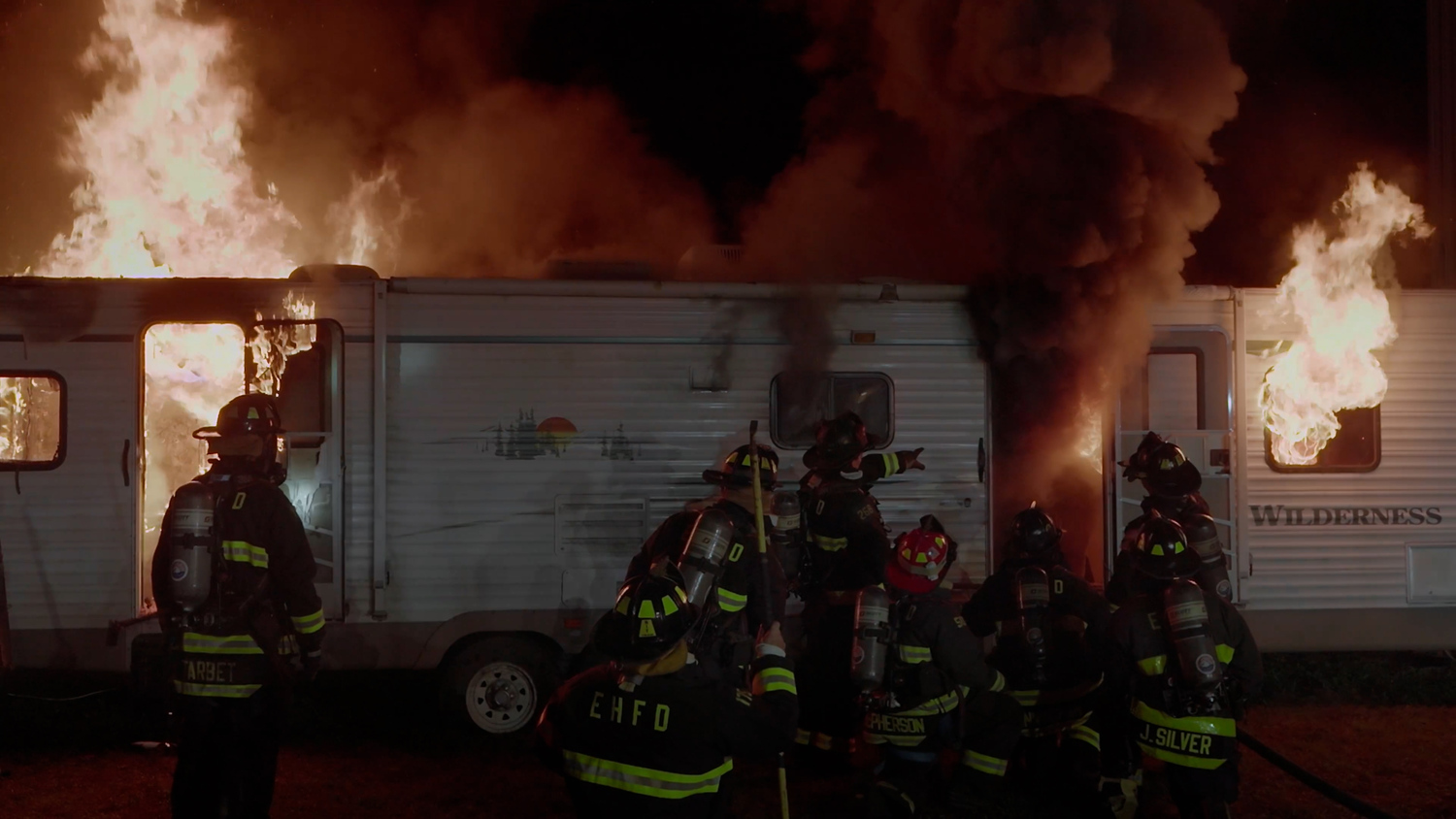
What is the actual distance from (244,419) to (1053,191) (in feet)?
18.5

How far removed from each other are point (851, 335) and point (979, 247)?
142cm

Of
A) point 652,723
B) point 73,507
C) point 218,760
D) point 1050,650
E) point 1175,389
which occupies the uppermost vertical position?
point 1175,389

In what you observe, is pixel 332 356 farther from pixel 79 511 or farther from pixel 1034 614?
pixel 1034 614

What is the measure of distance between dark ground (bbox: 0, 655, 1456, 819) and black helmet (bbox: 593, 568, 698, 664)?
10.7ft

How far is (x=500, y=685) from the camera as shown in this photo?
6984 millimetres

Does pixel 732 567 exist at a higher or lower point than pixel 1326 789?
higher

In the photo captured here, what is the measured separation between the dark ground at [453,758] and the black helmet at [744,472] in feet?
6.62

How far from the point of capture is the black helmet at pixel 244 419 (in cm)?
505

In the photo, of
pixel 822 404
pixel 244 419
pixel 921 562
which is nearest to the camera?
pixel 244 419

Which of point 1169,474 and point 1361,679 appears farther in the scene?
point 1361,679

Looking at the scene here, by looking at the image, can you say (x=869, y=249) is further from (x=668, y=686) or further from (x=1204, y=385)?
(x=668, y=686)

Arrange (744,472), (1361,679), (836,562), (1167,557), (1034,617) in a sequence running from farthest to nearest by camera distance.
Answer: (1361,679) < (836,562) < (1034,617) < (744,472) < (1167,557)

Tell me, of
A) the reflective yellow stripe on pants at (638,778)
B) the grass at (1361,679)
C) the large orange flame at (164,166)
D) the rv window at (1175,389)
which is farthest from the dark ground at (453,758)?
the large orange flame at (164,166)

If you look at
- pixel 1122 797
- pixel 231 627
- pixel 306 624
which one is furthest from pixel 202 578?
pixel 1122 797
